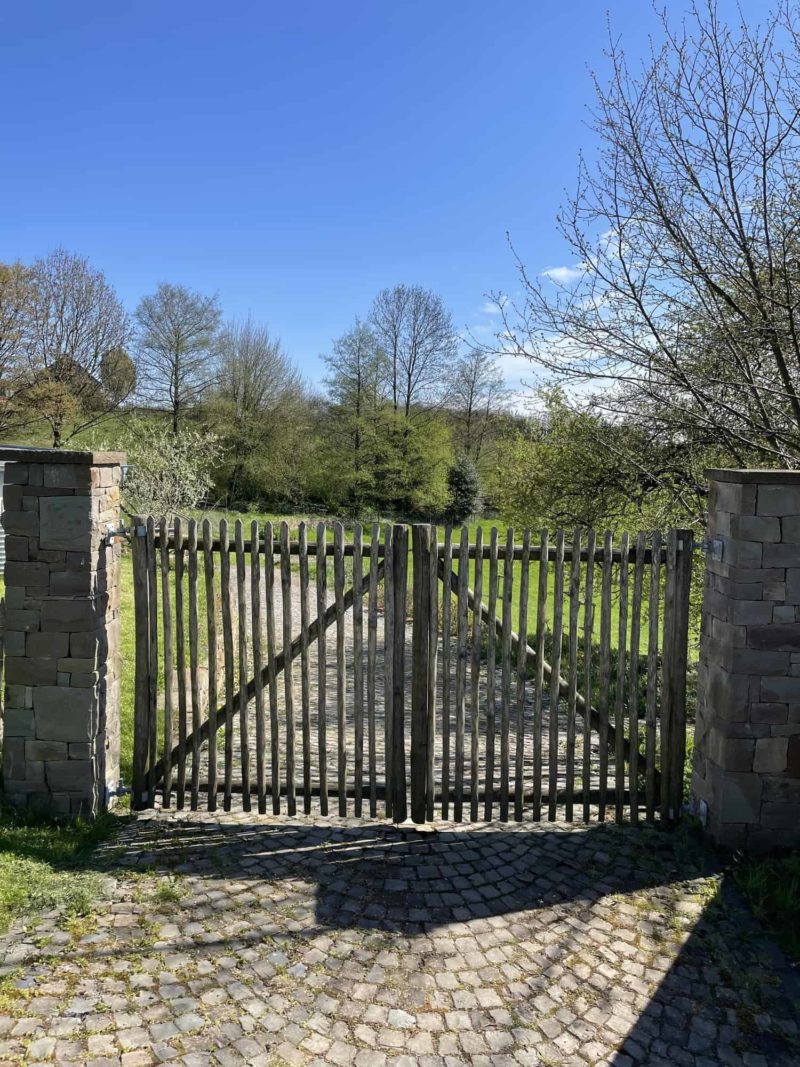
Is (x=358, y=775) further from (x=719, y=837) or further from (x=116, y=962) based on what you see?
(x=719, y=837)

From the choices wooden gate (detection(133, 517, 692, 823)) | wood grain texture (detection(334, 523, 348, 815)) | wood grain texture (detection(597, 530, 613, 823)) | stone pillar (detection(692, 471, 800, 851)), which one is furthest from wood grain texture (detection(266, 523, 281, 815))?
stone pillar (detection(692, 471, 800, 851))

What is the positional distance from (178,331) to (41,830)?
2899cm

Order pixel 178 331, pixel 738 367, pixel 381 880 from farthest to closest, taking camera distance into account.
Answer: pixel 178 331 < pixel 738 367 < pixel 381 880

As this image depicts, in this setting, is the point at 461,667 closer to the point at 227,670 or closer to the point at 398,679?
the point at 398,679

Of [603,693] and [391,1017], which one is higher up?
[603,693]

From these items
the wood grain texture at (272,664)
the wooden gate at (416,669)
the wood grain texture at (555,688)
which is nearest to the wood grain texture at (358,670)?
the wooden gate at (416,669)

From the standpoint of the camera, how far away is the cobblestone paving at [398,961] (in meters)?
3.02

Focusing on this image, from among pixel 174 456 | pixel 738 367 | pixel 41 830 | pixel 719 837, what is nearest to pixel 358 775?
pixel 41 830

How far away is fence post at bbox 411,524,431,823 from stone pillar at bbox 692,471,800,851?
1.99 metres

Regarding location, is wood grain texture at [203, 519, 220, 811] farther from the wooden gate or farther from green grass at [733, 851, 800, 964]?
green grass at [733, 851, 800, 964]

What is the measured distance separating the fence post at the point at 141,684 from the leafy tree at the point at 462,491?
2591 centimetres

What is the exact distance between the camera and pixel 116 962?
3.43 m

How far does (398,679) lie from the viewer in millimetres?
4957

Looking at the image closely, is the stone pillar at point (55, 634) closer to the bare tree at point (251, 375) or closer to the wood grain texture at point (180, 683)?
the wood grain texture at point (180, 683)
